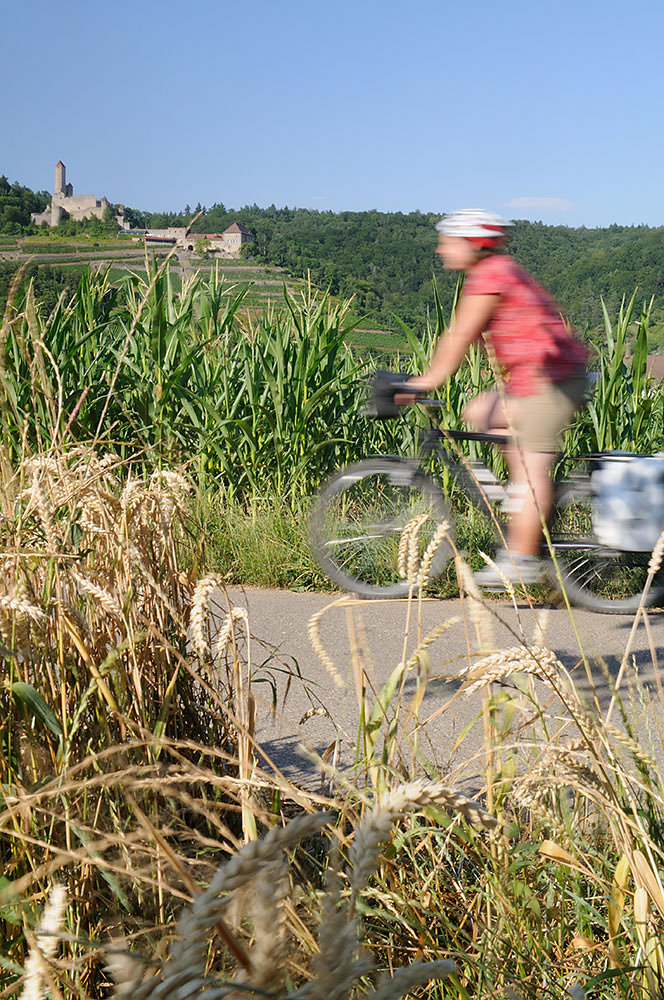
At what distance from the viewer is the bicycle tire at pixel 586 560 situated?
5328mm

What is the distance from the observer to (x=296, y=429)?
6496 millimetres

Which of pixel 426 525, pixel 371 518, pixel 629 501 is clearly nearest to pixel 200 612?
pixel 629 501

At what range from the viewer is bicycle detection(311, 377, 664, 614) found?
536 cm

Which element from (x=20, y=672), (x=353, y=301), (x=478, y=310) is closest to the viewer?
(x=20, y=672)

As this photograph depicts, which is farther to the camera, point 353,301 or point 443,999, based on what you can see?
point 353,301

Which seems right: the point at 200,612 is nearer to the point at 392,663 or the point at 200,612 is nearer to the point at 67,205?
the point at 392,663

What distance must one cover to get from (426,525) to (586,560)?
950mm

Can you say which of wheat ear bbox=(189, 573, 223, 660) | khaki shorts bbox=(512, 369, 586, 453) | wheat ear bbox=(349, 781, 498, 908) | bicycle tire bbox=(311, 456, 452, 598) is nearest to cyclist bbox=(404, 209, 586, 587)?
khaki shorts bbox=(512, 369, 586, 453)

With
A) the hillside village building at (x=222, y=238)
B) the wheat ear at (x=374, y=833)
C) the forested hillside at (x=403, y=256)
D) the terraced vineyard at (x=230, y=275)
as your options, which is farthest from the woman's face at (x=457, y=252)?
the wheat ear at (x=374, y=833)

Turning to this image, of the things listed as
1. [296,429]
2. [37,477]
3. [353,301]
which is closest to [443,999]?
[37,477]

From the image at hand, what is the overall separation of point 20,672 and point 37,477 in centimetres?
53

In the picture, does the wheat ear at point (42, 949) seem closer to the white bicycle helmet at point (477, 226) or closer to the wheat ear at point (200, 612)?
the wheat ear at point (200, 612)

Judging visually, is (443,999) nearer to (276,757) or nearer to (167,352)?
(276,757)

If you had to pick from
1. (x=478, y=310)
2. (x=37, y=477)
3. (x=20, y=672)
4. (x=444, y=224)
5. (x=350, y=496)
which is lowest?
(x=350, y=496)
